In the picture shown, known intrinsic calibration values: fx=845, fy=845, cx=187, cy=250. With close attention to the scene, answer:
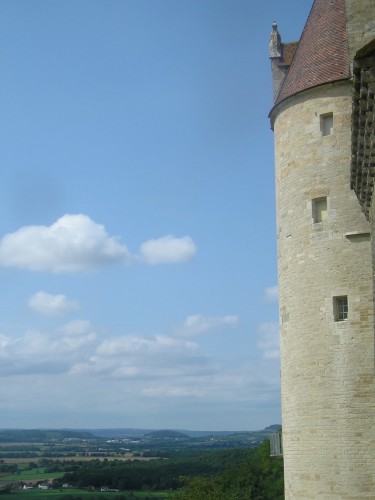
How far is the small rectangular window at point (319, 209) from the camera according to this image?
19859 mm

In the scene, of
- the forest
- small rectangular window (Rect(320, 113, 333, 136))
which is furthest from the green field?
small rectangular window (Rect(320, 113, 333, 136))

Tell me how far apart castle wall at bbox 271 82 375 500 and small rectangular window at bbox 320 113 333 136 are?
0.10m

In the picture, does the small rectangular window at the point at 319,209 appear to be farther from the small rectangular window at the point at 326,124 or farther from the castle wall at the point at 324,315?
the small rectangular window at the point at 326,124

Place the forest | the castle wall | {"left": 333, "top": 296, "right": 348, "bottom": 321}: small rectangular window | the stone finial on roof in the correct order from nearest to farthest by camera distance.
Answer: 1. the castle wall
2. {"left": 333, "top": 296, "right": 348, "bottom": 321}: small rectangular window
3. the stone finial on roof
4. the forest

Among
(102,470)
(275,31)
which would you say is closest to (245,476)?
(275,31)

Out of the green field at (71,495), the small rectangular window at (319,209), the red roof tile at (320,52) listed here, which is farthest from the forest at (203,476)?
the red roof tile at (320,52)

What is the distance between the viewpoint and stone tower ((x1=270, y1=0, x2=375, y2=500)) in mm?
18422

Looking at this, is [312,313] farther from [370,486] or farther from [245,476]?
[245,476]

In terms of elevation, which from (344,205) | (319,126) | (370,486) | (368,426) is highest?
(319,126)

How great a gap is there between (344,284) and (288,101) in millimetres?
5110

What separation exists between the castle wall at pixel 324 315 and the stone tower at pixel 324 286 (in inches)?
0.9

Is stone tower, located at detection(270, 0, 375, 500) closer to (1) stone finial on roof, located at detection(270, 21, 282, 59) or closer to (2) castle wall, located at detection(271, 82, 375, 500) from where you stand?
(2) castle wall, located at detection(271, 82, 375, 500)

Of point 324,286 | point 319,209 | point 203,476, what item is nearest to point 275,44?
point 319,209

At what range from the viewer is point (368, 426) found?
18172 mm
